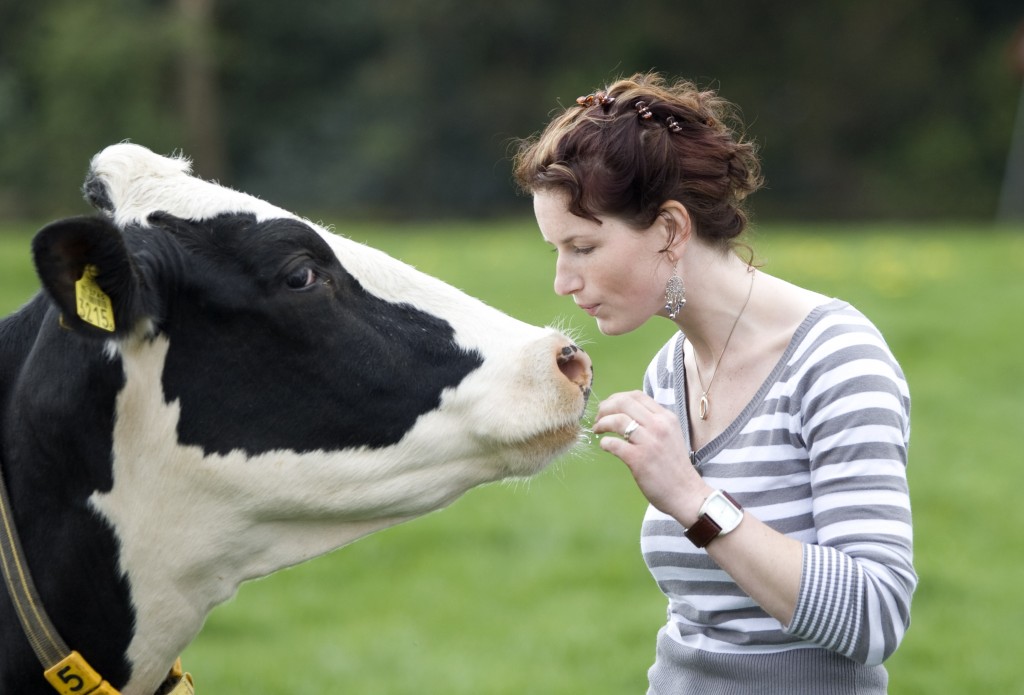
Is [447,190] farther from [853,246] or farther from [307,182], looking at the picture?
[853,246]

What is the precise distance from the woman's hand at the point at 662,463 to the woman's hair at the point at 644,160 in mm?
482

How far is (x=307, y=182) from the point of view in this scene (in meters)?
33.0

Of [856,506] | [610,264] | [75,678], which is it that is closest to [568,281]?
[610,264]

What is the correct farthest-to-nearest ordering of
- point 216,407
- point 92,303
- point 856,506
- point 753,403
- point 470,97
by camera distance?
1. point 470,97
2. point 753,403
3. point 216,407
4. point 856,506
5. point 92,303

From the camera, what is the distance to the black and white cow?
95.4 inches

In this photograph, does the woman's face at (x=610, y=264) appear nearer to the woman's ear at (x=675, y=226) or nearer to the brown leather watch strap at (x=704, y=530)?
the woman's ear at (x=675, y=226)

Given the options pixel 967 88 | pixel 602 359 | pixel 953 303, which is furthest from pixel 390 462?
pixel 967 88

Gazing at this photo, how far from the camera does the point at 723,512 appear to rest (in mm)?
2369

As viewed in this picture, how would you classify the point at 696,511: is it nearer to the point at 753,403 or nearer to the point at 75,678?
the point at 753,403

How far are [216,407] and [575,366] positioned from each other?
Answer: 709 mm

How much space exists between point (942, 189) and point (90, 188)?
31.2 meters

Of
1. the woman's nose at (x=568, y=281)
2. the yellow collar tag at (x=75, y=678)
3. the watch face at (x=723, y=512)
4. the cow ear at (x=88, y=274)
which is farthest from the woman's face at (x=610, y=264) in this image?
the yellow collar tag at (x=75, y=678)

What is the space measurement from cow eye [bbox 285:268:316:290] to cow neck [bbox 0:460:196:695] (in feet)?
2.16

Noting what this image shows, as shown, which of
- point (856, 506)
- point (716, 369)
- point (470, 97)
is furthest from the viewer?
point (470, 97)
